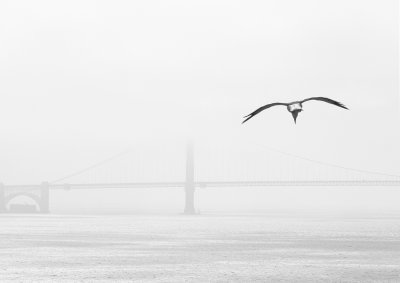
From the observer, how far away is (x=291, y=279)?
48875 millimetres

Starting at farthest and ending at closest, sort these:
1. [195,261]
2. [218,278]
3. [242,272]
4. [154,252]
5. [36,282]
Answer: [154,252] < [195,261] < [242,272] < [218,278] < [36,282]

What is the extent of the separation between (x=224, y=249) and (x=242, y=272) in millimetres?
29253

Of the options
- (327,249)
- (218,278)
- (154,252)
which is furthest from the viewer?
(327,249)

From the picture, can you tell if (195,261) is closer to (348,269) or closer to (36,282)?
(348,269)

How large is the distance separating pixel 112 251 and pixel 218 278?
102ft

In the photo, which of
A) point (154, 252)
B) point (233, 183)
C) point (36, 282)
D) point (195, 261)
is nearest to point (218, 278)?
point (36, 282)

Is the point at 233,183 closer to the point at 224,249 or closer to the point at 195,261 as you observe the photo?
the point at 224,249

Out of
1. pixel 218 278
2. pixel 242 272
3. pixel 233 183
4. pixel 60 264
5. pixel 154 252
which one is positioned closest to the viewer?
pixel 218 278

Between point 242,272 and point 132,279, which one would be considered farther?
point 242,272

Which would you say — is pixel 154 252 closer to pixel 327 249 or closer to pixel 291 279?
pixel 327 249

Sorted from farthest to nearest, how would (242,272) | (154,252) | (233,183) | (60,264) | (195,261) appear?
(233,183) < (154,252) < (195,261) < (60,264) < (242,272)

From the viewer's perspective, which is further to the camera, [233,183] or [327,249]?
[233,183]

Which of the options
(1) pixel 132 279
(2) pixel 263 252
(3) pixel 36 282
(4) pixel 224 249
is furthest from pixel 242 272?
(4) pixel 224 249

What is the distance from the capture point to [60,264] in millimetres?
60312
